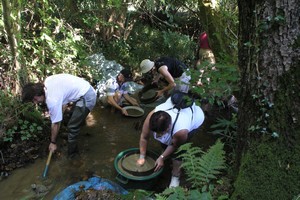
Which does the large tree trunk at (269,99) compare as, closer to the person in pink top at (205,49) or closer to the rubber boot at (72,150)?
the rubber boot at (72,150)

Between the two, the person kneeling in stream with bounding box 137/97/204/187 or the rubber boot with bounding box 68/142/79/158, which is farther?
the rubber boot with bounding box 68/142/79/158

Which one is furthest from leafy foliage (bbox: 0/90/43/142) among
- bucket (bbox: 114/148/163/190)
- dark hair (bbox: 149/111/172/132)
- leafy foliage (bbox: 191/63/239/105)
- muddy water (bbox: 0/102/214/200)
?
leafy foliage (bbox: 191/63/239/105)

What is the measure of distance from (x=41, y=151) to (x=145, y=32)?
217 inches

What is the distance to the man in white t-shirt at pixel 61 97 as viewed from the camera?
11.3 feet

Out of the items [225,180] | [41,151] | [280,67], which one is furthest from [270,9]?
[41,151]

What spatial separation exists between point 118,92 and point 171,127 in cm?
266

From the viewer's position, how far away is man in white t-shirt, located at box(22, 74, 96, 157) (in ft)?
11.3

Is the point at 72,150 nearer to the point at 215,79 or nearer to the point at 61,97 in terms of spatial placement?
the point at 61,97

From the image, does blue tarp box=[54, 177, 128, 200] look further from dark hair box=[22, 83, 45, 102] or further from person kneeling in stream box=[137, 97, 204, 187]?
dark hair box=[22, 83, 45, 102]

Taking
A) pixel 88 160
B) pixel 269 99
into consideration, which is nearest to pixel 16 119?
pixel 88 160

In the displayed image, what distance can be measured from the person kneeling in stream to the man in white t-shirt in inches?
44.2

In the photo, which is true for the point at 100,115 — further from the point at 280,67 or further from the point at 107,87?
the point at 280,67

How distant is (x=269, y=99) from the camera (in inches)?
80.1

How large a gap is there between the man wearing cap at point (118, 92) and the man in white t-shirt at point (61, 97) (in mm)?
1399
